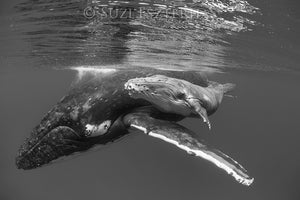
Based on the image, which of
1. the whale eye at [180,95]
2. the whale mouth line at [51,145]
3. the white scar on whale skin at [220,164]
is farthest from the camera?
the whale mouth line at [51,145]

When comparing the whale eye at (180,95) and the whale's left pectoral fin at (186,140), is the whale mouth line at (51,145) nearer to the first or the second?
the whale's left pectoral fin at (186,140)

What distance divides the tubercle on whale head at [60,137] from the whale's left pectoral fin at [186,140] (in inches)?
29.7

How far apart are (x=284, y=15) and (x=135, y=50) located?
263 inches

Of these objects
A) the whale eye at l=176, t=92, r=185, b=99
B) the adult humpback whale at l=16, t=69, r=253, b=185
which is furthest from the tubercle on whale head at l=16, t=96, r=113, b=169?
the whale eye at l=176, t=92, r=185, b=99

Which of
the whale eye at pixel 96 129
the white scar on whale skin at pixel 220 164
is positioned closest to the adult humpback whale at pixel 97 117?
the whale eye at pixel 96 129

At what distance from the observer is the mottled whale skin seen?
21.5 ft

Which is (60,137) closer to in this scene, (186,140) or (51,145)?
(51,145)

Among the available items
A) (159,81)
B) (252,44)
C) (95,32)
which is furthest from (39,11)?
(252,44)

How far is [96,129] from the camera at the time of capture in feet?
21.8

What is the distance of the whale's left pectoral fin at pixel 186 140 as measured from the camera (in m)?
4.94

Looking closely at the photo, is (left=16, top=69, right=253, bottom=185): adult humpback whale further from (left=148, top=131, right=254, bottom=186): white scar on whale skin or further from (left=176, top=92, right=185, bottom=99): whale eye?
(left=148, top=131, right=254, bottom=186): white scar on whale skin

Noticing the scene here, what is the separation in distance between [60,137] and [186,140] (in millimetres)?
2549

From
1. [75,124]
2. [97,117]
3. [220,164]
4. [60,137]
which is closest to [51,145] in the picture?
→ [60,137]

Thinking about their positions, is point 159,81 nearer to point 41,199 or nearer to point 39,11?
point 39,11
